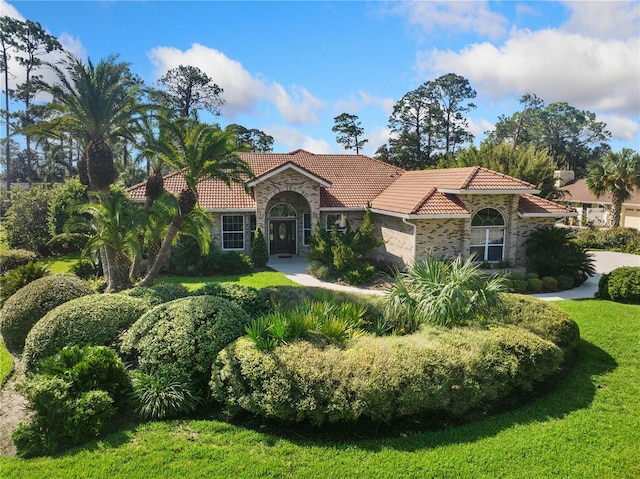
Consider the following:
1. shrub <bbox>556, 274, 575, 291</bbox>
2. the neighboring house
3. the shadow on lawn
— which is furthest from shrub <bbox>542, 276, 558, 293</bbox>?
the neighboring house

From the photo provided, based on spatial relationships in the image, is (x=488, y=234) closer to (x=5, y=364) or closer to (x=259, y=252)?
(x=259, y=252)

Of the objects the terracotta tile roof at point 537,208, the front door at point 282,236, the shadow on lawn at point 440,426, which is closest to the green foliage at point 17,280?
the shadow on lawn at point 440,426

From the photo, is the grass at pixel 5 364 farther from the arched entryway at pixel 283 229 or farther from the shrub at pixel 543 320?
the arched entryway at pixel 283 229

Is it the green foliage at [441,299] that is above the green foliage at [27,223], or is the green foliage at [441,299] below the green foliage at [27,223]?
below

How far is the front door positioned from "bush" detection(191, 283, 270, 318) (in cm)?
1491

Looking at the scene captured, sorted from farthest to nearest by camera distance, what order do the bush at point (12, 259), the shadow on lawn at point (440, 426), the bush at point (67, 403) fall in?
1. the bush at point (12, 259)
2. the shadow on lawn at point (440, 426)
3. the bush at point (67, 403)

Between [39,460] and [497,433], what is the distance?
735cm

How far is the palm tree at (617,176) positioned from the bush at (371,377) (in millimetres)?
32672

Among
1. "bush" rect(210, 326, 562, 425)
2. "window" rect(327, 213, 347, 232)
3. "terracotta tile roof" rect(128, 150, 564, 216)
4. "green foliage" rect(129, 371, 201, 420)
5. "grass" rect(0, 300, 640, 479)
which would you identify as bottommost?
"grass" rect(0, 300, 640, 479)

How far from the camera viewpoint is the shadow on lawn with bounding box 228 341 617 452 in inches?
287

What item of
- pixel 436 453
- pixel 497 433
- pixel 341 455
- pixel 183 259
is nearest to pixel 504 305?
pixel 497 433

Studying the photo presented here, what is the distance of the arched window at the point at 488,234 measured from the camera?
21.5m

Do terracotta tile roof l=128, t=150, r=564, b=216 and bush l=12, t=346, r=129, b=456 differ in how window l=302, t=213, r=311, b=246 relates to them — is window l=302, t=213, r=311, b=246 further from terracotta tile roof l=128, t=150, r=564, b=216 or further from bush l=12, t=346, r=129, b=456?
bush l=12, t=346, r=129, b=456

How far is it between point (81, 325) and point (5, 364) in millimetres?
2979
